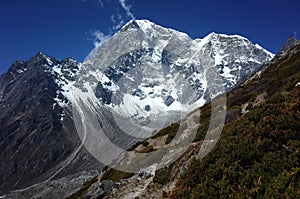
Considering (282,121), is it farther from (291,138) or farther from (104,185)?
(104,185)

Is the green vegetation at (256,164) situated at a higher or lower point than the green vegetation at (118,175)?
lower

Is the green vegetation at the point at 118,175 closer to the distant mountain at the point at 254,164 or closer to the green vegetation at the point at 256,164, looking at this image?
the distant mountain at the point at 254,164

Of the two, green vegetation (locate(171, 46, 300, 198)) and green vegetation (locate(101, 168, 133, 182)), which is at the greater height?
green vegetation (locate(101, 168, 133, 182))

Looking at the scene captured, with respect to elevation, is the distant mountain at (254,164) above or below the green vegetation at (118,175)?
below

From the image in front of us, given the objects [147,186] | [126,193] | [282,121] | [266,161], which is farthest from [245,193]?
[126,193]

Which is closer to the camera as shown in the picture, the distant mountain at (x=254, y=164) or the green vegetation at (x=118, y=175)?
the distant mountain at (x=254, y=164)

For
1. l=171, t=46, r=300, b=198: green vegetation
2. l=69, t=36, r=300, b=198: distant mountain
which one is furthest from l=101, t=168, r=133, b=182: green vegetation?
l=171, t=46, r=300, b=198: green vegetation

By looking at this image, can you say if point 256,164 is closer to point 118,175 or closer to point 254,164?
point 254,164

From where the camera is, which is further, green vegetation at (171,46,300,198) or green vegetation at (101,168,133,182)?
green vegetation at (101,168,133,182)

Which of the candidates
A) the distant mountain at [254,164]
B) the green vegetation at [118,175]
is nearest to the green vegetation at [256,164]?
the distant mountain at [254,164]

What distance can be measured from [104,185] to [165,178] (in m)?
8.20

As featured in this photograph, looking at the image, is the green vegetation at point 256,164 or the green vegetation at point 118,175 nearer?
the green vegetation at point 256,164

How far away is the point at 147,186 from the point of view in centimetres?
2123

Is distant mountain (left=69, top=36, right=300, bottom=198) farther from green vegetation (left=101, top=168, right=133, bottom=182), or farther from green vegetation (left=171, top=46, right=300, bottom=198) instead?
green vegetation (left=101, top=168, right=133, bottom=182)
